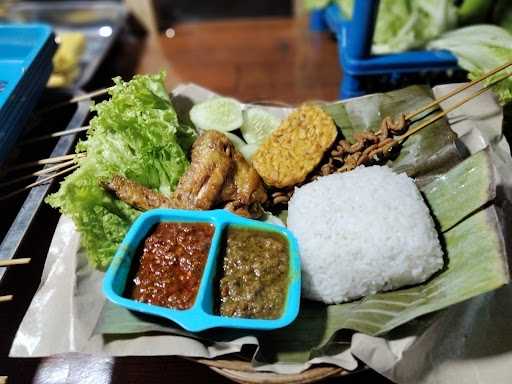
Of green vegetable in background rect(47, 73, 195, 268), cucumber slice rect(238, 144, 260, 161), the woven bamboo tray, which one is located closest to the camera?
the woven bamboo tray

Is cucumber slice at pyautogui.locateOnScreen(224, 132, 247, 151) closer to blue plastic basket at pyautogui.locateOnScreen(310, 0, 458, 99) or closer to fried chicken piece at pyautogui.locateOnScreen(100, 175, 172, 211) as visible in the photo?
fried chicken piece at pyautogui.locateOnScreen(100, 175, 172, 211)

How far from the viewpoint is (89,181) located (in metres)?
2.35

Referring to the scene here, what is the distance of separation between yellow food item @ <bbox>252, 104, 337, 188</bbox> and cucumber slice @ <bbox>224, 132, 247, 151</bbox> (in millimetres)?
216

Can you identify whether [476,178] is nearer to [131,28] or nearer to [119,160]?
[119,160]

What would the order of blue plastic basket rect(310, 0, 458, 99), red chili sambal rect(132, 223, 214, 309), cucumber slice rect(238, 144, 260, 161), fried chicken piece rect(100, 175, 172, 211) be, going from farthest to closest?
blue plastic basket rect(310, 0, 458, 99) < cucumber slice rect(238, 144, 260, 161) < fried chicken piece rect(100, 175, 172, 211) < red chili sambal rect(132, 223, 214, 309)

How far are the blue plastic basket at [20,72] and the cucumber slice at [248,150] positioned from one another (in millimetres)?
1439

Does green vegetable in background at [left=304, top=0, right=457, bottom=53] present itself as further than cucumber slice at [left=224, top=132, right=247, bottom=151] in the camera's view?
Yes

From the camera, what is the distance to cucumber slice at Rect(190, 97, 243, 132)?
112 inches

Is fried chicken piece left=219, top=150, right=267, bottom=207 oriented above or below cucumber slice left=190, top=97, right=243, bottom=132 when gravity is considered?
below

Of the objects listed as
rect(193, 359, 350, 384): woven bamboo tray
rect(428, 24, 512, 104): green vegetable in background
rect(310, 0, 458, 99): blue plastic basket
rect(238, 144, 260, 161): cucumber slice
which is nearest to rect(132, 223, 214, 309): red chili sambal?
rect(193, 359, 350, 384): woven bamboo tray

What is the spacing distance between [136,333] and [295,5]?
4.82m

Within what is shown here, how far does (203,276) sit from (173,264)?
18cm

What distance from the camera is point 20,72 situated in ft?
9.22

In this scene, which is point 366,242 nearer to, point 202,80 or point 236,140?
point 236,140
